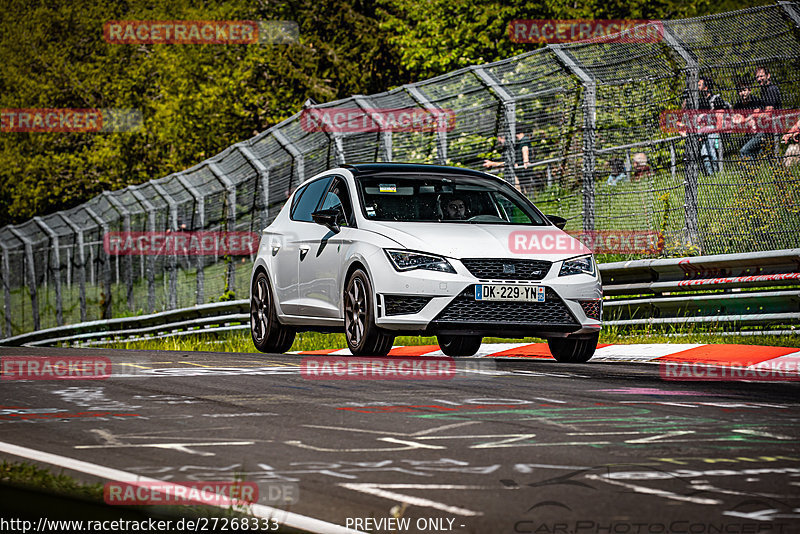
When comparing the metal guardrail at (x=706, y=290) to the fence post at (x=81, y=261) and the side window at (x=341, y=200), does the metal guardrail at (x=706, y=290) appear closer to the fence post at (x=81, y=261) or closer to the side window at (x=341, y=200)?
the side window at (x=341, y=200)

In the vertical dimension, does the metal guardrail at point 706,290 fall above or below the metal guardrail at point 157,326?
above

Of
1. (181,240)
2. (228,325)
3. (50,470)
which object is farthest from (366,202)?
(181,240)

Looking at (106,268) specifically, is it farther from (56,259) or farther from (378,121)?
(378,121)

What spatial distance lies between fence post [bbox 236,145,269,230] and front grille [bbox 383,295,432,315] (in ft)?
30.2

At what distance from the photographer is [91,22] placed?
56125mm

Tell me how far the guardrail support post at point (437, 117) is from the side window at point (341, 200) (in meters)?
3.93

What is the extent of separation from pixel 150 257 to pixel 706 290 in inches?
584

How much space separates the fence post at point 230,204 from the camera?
71.3 feet
